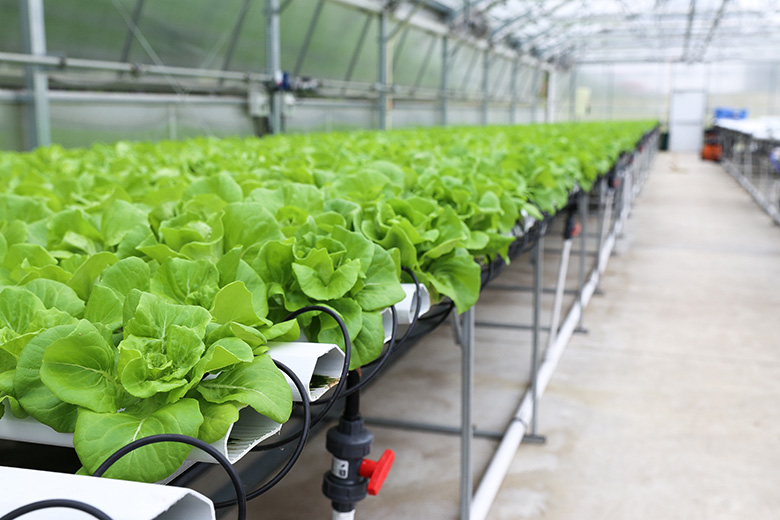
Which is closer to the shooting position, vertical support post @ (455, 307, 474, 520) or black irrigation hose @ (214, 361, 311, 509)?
black irrigation hose @ (214, 361, 311, 509)

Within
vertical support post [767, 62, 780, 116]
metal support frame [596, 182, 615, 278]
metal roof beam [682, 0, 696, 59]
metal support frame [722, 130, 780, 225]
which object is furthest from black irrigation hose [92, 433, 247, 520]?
vertical support post [767, 62, 780, 116]

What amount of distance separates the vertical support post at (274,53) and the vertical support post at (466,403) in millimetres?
9157

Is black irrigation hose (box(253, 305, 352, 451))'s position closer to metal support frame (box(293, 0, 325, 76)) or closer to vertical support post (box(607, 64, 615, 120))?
metal support frame (box(293, 0, 325, 76))

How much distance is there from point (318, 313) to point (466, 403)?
1.45 meters

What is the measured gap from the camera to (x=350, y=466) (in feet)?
5.45

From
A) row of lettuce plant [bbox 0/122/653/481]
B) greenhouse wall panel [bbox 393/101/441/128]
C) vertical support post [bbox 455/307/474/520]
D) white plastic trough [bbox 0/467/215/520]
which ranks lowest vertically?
vertical support post [bbox 455/307/474/520]

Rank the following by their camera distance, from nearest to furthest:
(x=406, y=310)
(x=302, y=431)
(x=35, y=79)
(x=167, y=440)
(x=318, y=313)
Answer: (x=167, y=440)
(x=302, y=431)
(x=318, y=313)
(x=406, y=310)
(x=35, y=79)

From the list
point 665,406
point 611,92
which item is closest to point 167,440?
point 665,406

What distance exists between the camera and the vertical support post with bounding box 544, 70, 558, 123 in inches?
1298

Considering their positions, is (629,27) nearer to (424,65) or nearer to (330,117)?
(424,65)

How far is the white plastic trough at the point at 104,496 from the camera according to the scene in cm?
67

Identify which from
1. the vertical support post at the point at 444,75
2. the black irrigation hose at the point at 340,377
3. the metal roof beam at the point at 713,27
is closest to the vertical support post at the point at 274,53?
the vertical support post at the point at 444,75

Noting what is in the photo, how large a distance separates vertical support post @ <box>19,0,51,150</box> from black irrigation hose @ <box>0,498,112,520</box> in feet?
26.1

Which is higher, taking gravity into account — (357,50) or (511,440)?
(357,50)
